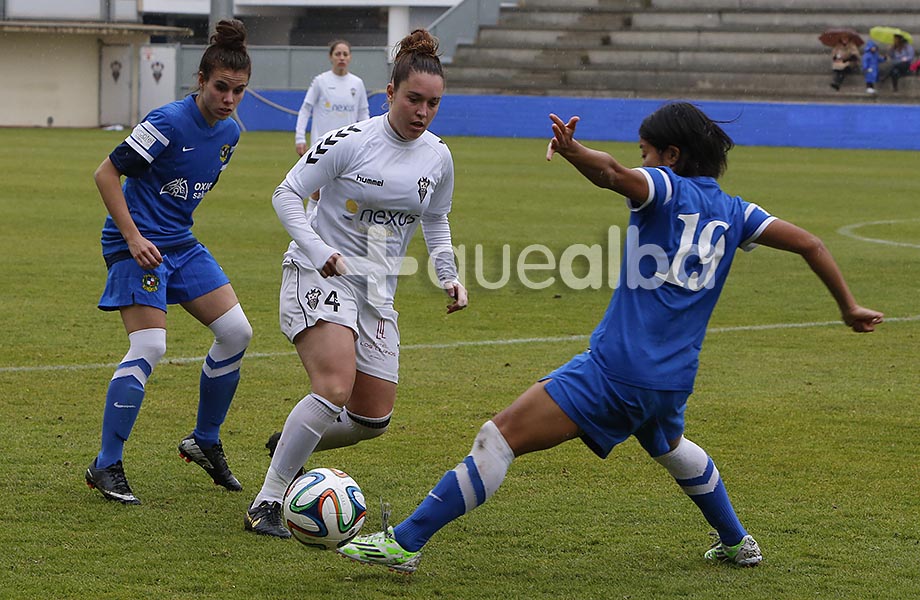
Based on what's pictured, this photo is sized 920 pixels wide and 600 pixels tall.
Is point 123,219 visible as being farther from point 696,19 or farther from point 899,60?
point 696,19

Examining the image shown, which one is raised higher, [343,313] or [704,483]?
[343,313]

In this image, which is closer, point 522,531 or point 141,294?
point 522,531

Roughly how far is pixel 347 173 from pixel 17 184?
15.3 metres

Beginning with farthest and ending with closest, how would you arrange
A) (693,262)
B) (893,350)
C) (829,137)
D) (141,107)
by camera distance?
(141,107), (829,137), (893,350), (693,262)

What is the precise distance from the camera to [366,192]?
15.6ft

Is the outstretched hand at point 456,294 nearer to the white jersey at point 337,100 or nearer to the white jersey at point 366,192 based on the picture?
the white jersey at point 366,192

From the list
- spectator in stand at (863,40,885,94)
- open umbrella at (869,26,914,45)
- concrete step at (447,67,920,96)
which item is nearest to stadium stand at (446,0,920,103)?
concrete step at (447,67,920,96)

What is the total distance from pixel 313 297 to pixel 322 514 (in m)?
0.79

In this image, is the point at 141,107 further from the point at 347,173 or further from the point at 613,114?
the point at 347,173

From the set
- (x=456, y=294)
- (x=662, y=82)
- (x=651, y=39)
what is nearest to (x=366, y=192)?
(x=456, y=294)

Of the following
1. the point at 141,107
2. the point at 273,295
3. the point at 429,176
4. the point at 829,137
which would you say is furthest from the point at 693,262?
the point at 141,107

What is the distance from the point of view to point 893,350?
8.50 meters

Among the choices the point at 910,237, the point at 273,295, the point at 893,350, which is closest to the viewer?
the point at 893,350

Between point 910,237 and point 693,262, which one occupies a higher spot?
point 693,262
